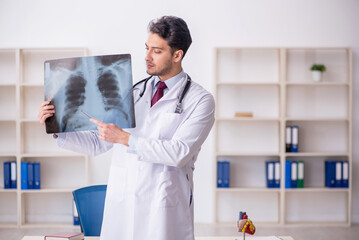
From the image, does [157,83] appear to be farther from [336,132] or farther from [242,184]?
[336,132]

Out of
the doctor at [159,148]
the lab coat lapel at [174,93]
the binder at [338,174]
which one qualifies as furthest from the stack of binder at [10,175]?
the binder at [338,174]

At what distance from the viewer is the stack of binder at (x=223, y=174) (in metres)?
4.78

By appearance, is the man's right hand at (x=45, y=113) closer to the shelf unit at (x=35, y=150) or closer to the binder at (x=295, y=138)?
the shelf unit at (x=35, y=150)

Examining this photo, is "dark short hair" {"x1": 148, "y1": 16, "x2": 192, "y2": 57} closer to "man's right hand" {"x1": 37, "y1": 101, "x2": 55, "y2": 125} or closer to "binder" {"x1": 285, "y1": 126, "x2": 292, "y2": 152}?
"man's right hand" {"x1": 37, "y1": 101, "x2": 55, "y2": 125}

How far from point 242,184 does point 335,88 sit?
1.49 metres

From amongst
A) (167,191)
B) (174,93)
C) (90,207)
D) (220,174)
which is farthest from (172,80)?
(220,174)

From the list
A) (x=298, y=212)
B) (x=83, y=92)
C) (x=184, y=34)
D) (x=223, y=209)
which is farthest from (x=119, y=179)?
(x=298, y=212)

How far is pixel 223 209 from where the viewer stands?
498 cm

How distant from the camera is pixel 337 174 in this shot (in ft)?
15.8

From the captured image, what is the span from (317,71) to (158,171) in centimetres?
343

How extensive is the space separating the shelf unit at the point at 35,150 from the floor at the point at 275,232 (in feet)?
0.98

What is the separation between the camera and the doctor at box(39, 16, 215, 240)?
178cm

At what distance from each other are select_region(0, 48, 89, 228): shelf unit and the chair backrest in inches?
93.4

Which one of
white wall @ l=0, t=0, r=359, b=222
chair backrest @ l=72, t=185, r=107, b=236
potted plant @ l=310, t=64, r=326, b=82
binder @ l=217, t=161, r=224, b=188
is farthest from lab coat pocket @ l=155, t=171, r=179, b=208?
potted plant @ l=310, t=64, r=326, b=82
